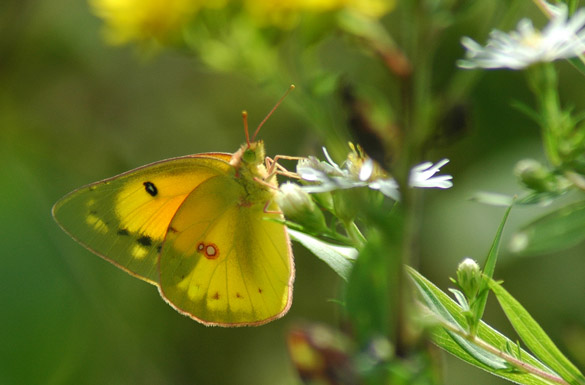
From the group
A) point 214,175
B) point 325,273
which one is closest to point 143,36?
point 214,175

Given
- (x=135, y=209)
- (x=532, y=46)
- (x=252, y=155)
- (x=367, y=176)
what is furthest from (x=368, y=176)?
(x=135, y=209)

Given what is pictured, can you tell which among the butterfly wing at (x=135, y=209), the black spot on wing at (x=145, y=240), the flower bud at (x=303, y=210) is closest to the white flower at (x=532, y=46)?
the flower bud at (x=303, y=210)

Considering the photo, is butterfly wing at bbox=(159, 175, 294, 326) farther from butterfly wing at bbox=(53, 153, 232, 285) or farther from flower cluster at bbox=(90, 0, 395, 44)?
flower cluster at bbox=(90, 0, 395, 44)

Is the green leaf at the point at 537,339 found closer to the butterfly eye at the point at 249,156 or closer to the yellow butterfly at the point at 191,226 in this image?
the yellow butterfly at the point at 191,226

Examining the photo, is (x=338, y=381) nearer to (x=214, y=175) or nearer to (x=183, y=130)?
(x=214, y=175)

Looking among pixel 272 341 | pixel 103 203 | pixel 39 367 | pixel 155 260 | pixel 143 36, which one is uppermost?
pixel 143 36

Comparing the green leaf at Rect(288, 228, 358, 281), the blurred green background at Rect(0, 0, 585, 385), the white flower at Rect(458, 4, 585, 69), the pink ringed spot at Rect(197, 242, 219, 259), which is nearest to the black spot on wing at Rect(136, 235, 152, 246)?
the pink ringed spot at Rect(197, 242, 219, 259)
